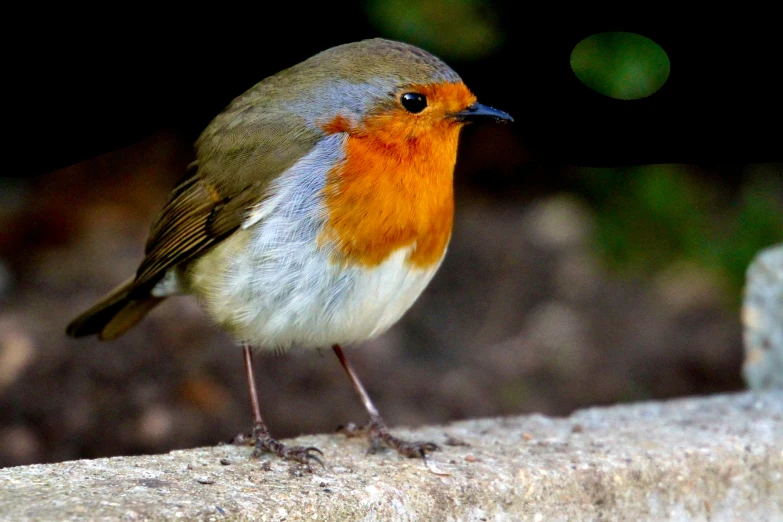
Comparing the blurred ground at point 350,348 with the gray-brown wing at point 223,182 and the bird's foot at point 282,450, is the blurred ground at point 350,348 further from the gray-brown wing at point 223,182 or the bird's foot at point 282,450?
the bird's foot at point 282,450

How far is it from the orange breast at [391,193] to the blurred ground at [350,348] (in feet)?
5.02

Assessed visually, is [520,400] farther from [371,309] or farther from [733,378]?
[371,309]

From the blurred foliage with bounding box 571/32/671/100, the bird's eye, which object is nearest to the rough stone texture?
the blurred foliage with bounding box 571/32/671/100

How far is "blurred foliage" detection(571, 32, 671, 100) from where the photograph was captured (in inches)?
142

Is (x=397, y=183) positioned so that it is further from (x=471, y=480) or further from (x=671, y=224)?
(x=671, y=224)

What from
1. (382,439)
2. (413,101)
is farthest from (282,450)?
(413,101)

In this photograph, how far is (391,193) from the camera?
2.75 meters

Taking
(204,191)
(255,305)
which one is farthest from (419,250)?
(204,191)

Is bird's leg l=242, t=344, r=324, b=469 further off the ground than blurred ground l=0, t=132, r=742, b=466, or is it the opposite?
blurred ground l=0, t=132, r=742, b=466

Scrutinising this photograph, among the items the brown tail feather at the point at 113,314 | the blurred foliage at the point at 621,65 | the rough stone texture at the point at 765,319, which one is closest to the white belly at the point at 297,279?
the brown tail feather at the point at 113,314

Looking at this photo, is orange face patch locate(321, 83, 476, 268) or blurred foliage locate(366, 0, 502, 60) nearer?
orange face patch locate(321, 83, 476, 268)

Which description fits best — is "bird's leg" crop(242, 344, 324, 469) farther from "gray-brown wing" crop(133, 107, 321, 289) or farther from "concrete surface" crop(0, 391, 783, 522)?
"gray-brown wing" crop(133, 107, 321, 289)

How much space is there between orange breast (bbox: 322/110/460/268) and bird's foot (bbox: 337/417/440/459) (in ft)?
1.60

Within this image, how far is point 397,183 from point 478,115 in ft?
1.10
